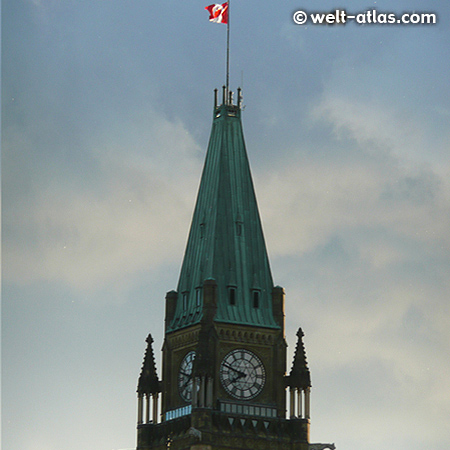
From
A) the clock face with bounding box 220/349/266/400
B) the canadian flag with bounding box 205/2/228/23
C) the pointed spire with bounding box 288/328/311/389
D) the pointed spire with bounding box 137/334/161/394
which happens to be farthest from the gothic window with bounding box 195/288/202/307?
the canadian flag with bounding box 205/2/228/23

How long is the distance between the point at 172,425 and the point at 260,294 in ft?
42.4

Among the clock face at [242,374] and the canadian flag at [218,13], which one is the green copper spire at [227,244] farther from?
the canadian flag at [218,13]

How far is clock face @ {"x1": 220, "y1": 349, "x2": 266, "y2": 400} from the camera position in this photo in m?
140

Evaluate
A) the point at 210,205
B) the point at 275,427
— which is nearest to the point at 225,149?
the point at 210,205

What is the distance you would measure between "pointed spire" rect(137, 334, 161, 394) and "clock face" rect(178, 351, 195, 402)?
2797 mm

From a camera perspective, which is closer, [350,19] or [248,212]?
[350,19]

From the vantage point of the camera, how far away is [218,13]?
145250 mm

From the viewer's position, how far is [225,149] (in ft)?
486

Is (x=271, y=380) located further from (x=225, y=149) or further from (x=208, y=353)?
(x=225, y=149)

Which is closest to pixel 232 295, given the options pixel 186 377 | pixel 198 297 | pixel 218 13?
pixel 198 297

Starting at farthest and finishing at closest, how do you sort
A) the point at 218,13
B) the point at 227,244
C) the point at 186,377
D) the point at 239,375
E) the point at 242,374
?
the point at 218,13, the point at 227,244, the point at 186,377, the point at 242,374, the point at 239,375

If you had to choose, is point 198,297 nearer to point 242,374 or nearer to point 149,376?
point 242,374

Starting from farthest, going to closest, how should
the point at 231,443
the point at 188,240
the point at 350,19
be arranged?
the point at 188,240 → the point at 231,443 → the point at 350,19

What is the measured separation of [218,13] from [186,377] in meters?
30.1
